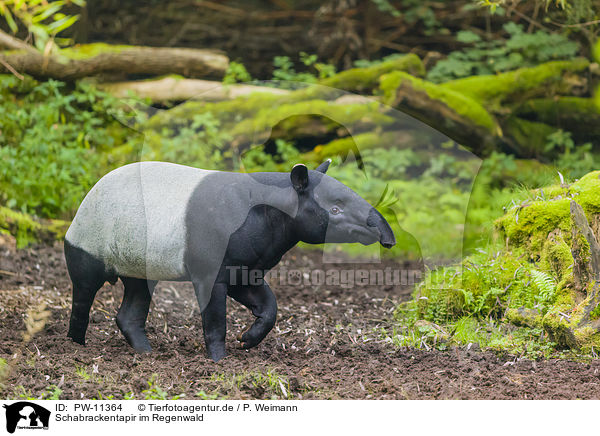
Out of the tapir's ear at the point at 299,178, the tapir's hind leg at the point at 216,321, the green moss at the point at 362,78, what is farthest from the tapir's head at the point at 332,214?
the green moss at the point at 362,78

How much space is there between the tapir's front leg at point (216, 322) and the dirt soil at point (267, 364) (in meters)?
0.11

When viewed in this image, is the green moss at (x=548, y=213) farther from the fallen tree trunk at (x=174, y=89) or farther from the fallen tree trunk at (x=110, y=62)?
the fallen tree trunk at (x=110, y=62)

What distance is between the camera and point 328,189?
4.23 metres

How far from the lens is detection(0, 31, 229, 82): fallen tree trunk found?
880 cm

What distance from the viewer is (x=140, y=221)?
439cm

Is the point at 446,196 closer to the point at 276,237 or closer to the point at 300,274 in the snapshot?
the point at 300,274

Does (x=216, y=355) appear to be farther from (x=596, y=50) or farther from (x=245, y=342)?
(x=596, y=50)

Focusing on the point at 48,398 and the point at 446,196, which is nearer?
the point at 48,398

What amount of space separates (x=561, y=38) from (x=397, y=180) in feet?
14.9

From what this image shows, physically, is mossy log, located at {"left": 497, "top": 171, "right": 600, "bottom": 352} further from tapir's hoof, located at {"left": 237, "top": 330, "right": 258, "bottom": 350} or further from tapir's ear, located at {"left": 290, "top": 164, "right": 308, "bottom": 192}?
tapir's hoof, located at {"left": 237, "top": 330, "right": 258, "bottom": 350}

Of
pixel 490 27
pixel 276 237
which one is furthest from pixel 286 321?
pixel 490 27

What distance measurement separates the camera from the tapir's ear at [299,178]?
414cm

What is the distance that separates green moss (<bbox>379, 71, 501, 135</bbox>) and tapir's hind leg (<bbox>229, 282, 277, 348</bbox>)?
4.36 metres
